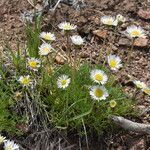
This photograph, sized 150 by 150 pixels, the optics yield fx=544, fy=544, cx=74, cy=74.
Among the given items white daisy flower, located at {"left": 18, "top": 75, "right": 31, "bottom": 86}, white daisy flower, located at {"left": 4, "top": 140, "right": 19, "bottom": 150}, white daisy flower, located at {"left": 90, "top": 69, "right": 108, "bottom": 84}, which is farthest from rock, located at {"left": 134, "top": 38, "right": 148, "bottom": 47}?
white daisy flower, located at {"left": 4, "top": 140, "right": 19, "bottom": 150}

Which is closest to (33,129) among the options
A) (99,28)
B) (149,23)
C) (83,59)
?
(83,59)

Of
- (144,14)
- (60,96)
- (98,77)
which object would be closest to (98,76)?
(98,77)

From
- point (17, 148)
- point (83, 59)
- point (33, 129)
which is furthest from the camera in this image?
point (83, 59)

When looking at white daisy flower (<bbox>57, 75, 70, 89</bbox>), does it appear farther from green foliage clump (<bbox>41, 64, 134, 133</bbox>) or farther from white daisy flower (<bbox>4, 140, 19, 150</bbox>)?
white daisy flower (<bbox>4, 140, 19, 150</bbox>)

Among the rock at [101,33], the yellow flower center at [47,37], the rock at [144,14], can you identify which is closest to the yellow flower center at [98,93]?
the yellow flower center at [47,37]

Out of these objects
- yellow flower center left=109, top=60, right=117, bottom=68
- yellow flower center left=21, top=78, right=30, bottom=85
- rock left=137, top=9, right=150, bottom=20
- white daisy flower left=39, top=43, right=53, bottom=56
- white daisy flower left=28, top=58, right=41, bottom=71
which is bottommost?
rock left=137, top=9, right=150, bottom=20

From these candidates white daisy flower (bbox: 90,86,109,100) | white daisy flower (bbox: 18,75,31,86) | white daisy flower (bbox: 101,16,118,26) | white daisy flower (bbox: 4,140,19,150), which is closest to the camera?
white daisy flower (bbox: 4,140,19,150)

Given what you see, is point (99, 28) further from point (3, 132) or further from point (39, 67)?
point (3, 132)
